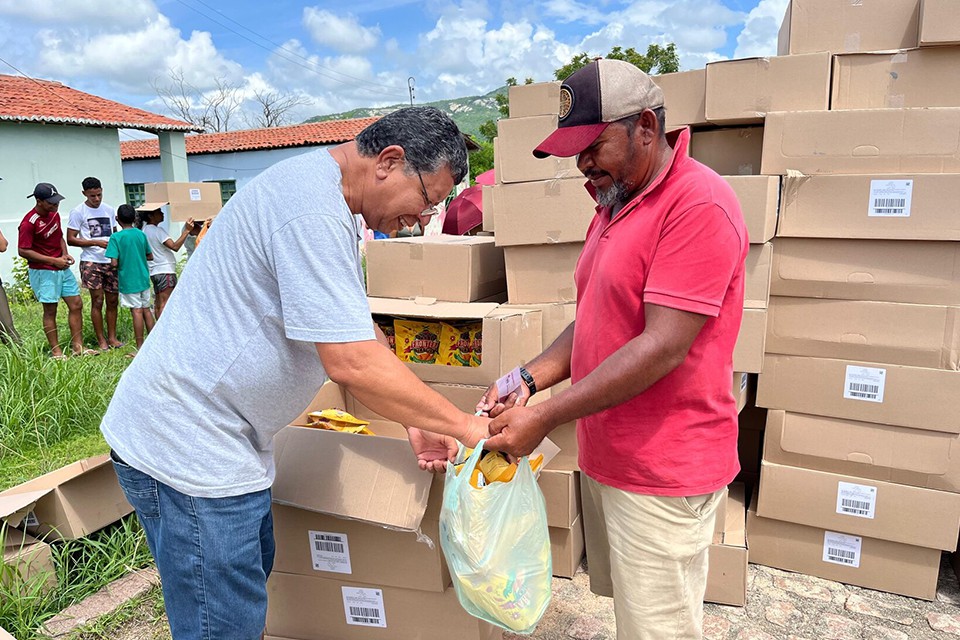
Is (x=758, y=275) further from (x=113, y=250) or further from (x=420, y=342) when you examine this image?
(x=113, y=250)

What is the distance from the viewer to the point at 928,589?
238cm

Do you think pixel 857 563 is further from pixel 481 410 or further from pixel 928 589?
pixel 481 410

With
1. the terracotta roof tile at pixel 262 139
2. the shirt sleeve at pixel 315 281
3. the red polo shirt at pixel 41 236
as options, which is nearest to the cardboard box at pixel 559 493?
the shirt sleeve at pixel 315 281

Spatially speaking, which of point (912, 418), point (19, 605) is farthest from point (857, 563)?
point (19, 605)

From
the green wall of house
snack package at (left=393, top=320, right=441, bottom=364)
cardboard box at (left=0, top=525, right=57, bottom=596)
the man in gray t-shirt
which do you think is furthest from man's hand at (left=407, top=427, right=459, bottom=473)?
the green wall of house

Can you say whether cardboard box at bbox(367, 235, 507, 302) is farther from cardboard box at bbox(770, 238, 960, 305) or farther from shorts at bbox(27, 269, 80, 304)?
shorts at bbox(27, 269, 80, 304)

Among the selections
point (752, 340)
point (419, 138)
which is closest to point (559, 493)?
point (752, 340)

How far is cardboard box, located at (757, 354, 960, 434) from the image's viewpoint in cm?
222

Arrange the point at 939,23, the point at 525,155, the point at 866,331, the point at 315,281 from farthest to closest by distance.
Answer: the point at 525,155
the point at 866,331
the point at 939,23
the point at 315,281

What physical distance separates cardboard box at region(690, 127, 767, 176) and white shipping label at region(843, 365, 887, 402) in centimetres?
85

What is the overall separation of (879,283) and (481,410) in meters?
1.50

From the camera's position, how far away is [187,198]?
609 cm

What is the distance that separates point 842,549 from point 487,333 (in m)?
1.60

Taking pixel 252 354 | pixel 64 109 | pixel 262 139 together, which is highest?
pixel 262 139
